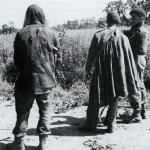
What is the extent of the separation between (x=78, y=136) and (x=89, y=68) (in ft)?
3.84

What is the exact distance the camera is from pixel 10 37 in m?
14.2

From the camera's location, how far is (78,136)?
23.2 ft

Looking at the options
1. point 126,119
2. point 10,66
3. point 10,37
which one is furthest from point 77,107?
point 10,37

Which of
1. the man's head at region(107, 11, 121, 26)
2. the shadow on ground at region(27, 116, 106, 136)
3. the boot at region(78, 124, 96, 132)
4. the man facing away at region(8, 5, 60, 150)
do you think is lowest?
the shadow on ground at region(27, 116, 106, 136)

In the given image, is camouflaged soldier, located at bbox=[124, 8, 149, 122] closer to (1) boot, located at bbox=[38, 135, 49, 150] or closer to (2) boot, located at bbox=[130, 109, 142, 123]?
(2) boot, located at bbox=[130, 109, 142, 123]

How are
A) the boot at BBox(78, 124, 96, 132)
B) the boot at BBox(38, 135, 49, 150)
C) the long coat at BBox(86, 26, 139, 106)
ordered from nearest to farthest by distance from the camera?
the boot at BBox(38, 135, 49, 150), the long coat at BBox(86, 26, 139, 106), the boot at BBox(78, 124, 96, 132)

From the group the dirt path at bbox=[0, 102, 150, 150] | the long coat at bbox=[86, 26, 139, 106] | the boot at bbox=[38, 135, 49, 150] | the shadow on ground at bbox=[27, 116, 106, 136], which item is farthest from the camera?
the shadow on ground at bbox=[27, 116, 106, 136]

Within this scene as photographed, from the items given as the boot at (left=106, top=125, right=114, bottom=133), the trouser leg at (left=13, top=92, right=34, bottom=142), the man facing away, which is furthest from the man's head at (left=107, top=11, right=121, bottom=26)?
the trouser leg at (left=13, top=92, right=34, bottom=142)

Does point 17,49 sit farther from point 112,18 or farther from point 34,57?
point 112,18

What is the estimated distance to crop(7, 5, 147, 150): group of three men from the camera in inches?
223

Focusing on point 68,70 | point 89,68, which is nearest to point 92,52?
point 89,68

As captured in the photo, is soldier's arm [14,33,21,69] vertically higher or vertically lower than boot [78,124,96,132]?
higher

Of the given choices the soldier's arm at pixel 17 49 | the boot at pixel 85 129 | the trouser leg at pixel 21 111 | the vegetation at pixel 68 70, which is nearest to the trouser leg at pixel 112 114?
the boot at pixel 85 129

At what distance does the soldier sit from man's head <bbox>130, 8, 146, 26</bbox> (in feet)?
2.59
